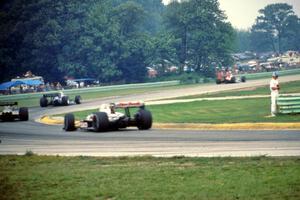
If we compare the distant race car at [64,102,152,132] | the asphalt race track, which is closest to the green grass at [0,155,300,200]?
the asphalt race track

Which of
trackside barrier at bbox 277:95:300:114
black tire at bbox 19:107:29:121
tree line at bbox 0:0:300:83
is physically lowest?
black tire at bbox 19:107:29:121

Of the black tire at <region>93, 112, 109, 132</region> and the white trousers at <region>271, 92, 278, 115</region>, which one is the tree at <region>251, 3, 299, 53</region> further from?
the black tire at <region>93, 112, 109, 132</region>

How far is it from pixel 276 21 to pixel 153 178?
108m

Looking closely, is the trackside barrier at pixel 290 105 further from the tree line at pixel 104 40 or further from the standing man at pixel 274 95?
the tree line at pixel 104 40

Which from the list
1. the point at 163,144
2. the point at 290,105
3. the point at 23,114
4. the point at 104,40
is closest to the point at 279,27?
the point at 104,40

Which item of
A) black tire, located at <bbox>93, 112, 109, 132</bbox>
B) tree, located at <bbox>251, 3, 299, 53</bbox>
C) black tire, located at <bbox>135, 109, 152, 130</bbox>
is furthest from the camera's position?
tree, located at <bbox>251, 3, 299, 53</bbox>

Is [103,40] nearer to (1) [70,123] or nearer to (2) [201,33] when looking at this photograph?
(2) [201,33]

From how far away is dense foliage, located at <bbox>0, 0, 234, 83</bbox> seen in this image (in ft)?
250

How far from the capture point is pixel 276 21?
114500 mm

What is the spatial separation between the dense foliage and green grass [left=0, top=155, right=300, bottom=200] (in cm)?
6063

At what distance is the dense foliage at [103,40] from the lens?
76.3 meters

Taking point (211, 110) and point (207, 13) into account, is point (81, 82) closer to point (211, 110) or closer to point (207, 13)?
point (207, 13)

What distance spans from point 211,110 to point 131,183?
66.6 feet

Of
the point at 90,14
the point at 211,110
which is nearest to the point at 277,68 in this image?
the point at 90,14
